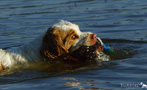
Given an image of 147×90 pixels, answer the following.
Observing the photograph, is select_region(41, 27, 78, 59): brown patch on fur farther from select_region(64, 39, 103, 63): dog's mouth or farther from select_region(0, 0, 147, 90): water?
select_region(0, 0, 147, 90): water

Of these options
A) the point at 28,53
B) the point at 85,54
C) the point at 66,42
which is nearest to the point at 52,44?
the point at 66,42

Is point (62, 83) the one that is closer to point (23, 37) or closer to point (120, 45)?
point (120, 45)

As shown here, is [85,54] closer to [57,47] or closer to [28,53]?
[57,47]

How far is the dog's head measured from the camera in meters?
7.25

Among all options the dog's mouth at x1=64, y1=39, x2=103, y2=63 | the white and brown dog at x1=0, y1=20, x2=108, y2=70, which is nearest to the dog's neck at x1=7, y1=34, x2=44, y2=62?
the white and brown dog at x1=0, y1=20, x2=108, y2=70

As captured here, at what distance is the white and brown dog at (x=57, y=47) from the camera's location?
7277 millimetres

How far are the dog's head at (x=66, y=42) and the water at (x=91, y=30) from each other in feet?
1.23

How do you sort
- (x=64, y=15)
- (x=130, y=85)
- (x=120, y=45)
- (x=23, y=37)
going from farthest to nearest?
(x=64, y=15) → (x=23, y=37) → (x=120, y=45) → (x=130, y=85)

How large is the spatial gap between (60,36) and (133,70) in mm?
1496

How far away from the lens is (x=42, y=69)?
25.3 feet

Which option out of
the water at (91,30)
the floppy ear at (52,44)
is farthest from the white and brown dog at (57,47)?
the water at (91,30)

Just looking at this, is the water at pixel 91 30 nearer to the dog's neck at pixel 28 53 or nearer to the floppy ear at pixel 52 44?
the dog's neck at pixel 28 53

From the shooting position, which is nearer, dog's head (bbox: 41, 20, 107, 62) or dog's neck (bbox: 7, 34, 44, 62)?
dog's head (bbox: 41, 20, 107, 62)

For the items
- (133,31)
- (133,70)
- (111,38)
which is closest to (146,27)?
(133,31)
